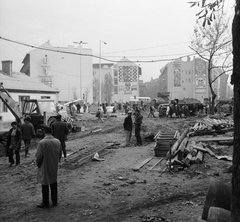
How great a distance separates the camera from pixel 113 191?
6.43 m

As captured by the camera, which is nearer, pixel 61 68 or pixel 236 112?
pixel 236 112

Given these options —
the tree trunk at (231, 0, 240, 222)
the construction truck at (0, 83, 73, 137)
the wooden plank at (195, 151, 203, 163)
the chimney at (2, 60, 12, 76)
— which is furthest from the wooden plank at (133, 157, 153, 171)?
the chimney at (2, 60, 12, 76)

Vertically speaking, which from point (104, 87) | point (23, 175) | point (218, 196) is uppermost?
point (104, 87)

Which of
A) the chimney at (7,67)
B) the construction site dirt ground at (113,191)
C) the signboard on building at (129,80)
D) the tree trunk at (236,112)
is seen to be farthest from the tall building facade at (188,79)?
the tree trunk at (236,112)

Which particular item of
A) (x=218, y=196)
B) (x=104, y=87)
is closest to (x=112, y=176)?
(x=218, y=196)

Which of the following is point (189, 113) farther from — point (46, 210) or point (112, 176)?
point (46, 210)

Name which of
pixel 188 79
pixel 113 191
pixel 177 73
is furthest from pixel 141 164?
pixel 177 73

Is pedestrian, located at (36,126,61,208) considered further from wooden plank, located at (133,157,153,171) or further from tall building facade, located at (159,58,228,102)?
tall building facade, located at (159,58,228,102)

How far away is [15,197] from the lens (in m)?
6.22

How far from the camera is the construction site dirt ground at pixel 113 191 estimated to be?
507 cm

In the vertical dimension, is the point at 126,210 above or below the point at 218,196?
below

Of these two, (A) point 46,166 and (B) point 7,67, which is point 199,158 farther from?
(B) point 7,67

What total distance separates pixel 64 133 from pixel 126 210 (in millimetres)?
5247

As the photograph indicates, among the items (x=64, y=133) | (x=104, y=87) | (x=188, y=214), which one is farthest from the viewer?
(x=104, y=87)
